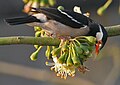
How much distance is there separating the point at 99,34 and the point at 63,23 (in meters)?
0.19

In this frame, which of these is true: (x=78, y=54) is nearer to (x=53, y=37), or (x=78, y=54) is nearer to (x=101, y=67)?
(x=53, y=37)

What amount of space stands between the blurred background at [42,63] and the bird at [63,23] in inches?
90.5

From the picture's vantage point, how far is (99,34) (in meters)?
2.61

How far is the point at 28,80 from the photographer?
552 cm

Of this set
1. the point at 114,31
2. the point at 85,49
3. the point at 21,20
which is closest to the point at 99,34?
the point at 114,31

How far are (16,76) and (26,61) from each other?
7.8 inches

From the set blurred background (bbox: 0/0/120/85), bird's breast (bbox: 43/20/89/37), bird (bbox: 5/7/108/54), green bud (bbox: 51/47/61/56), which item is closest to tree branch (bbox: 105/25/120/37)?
bird (bbox: 5/7/108/54)

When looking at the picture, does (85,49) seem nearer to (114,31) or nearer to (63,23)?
(114,31)

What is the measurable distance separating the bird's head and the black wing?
0.05 meters

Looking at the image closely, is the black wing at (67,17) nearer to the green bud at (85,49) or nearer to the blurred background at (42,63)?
the green bud at (85,49)

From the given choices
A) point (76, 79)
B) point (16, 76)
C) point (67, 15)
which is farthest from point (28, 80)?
point (67, 15)

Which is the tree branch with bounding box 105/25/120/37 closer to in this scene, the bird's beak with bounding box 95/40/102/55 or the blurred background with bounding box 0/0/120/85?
the bird's beak with bounding box 95/40/102/55

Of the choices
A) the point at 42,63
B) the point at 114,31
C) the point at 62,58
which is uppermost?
the point at 114,31

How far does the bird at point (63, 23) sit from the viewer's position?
2484mm
